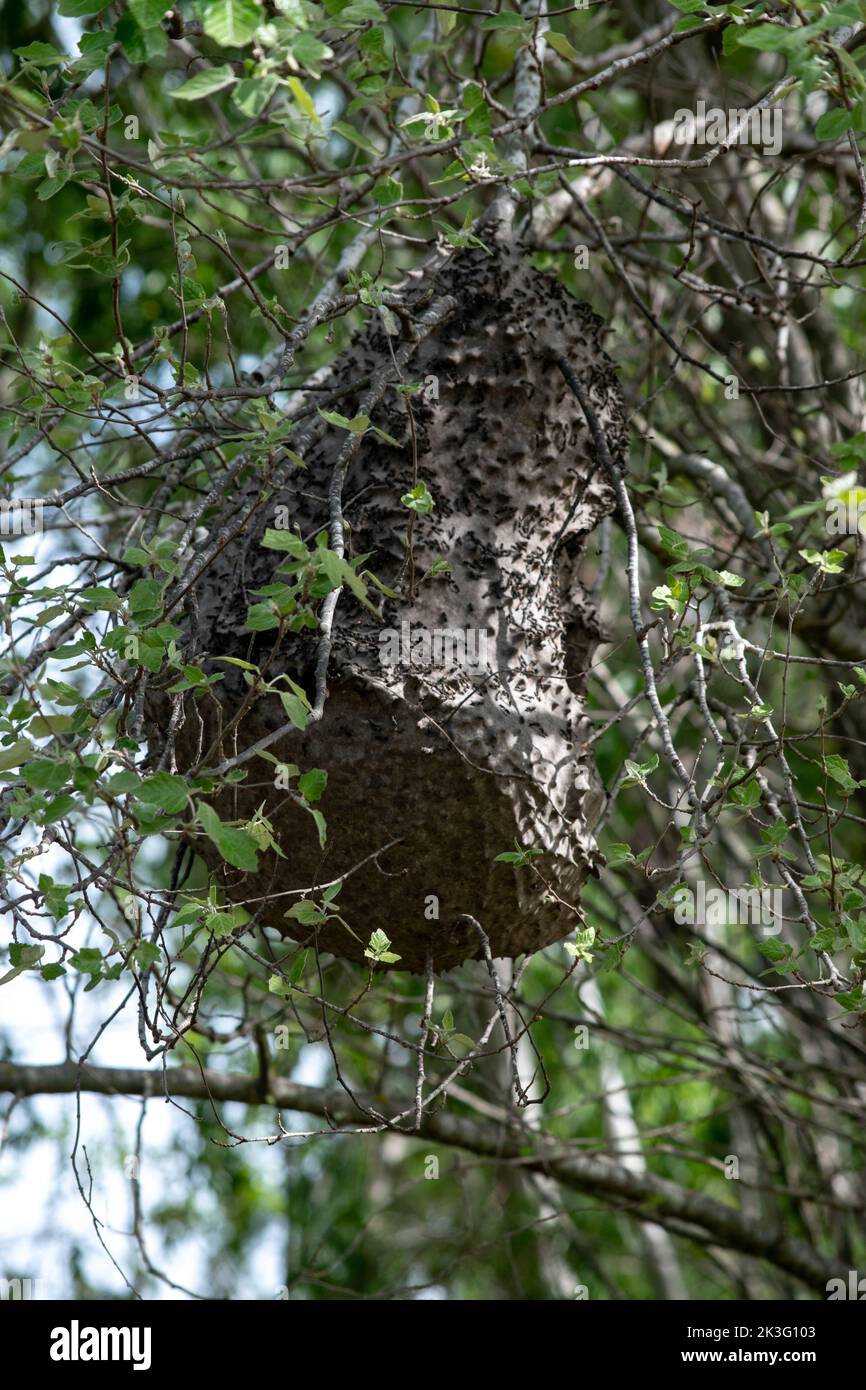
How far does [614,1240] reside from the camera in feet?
22.1

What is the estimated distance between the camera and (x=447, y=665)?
1.94 m

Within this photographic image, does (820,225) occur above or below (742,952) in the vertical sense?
above

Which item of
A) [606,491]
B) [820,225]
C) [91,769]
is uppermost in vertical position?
[820,225]

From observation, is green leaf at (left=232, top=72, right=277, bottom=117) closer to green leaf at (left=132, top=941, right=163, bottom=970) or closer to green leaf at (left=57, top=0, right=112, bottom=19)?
green leaf at (left=57, top=0, right=112, bottom=19)

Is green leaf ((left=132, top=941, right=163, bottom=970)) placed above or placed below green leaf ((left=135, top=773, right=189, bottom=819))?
below

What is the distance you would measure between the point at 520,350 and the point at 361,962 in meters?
1.04

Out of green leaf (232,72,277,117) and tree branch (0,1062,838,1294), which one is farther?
tree branch (0,1062,838,1294)

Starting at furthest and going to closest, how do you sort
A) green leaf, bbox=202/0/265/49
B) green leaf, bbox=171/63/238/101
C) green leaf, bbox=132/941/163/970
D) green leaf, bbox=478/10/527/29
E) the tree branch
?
the tree branch < green leaf, bbox=478/10/527/29 < green leaf, bbox=132/941/163/970 < green leaf, bbox=171/63/238/101 < green leaf, bbox=202/0/265/49

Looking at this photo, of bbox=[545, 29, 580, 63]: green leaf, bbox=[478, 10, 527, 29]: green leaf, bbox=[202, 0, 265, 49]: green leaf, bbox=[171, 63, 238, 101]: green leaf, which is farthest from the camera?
bbox=[545, 29, 580, 63]: green leaf

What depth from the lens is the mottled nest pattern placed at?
1.90 meters

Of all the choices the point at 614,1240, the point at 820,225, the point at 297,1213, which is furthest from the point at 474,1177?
the point at 820,225

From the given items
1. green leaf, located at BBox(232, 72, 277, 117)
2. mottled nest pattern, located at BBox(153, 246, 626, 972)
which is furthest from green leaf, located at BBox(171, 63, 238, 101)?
mottled nest pattern, located at BBox(153, 246, 626, 972)

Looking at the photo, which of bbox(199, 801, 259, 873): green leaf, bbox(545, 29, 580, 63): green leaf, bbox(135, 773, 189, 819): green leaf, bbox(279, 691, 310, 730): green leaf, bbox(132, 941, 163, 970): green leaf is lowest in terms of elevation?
bbox(132, 941, 163, 970): green leaf

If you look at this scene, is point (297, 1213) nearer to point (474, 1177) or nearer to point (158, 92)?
point (474, 1177)
